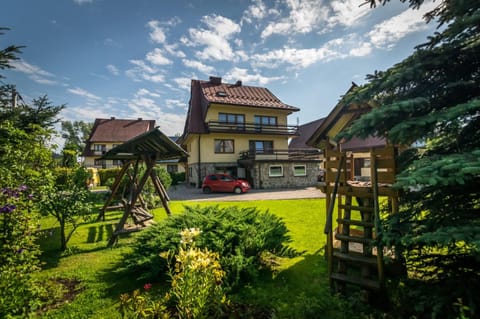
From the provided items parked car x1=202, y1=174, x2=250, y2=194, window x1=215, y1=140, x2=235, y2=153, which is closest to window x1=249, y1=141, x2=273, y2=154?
window x1=215, y1=140, x2=235, y2=153

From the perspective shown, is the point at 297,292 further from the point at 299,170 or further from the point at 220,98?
the point at 220,98

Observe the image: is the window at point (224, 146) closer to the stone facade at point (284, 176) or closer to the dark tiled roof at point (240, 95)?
the stone facade at point (284, 176)

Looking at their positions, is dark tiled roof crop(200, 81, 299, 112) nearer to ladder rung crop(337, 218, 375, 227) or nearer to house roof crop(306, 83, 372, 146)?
house roof crop(306, 83, 372, 146)

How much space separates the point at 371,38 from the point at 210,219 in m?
5.62

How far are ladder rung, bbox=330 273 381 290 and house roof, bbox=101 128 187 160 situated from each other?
519 cm

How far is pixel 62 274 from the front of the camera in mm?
4355

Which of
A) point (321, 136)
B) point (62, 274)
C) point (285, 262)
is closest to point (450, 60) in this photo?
point (321, 136)

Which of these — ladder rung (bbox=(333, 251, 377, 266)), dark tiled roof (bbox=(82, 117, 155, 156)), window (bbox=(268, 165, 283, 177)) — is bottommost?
ladder rung (bbox=(333, 251, 377, 266))

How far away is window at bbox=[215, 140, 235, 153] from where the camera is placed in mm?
23141

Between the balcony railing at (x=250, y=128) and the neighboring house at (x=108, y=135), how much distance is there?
22401 mm

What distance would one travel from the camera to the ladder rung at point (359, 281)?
9.79ft

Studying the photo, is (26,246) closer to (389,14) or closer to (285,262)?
(285,262)

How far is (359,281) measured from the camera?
3.11 m

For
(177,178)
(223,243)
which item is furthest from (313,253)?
(177,178)
